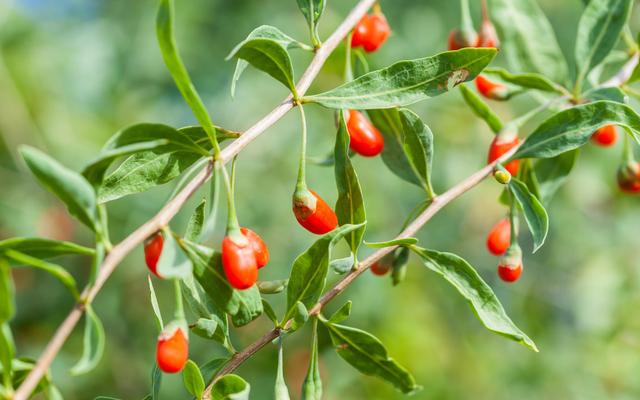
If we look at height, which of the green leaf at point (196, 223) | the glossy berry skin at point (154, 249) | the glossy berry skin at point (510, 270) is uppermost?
the glossy berry skin at point (154, 249)

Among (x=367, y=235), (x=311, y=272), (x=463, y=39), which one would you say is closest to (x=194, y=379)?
(x=311, y=272)

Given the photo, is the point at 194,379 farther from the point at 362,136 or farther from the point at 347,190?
the point at 362,136

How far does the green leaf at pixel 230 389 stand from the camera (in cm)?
134

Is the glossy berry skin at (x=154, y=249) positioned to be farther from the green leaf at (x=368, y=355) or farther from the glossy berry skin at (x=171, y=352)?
the green leaf at (x=368, y=355)

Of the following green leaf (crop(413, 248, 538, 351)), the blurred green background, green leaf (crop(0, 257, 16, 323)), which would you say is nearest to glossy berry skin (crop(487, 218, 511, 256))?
green leaf (crop(413, 248, 538, 351))

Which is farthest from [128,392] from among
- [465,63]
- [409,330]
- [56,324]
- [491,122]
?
[465,63]

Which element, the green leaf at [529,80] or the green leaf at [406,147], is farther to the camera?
the green leaf at [529,80]

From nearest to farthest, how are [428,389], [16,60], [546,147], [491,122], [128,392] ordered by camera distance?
1. [546,147]
2. [491,122]
3. [428,389]
4. [128,392]
5. [16,60]

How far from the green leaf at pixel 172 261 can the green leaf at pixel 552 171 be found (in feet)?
3.38

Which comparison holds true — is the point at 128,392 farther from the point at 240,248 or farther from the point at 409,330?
the point at 240,248

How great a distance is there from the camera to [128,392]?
16.0ft

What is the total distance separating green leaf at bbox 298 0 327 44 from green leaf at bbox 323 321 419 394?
0.59 metres

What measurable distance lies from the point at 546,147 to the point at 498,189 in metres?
3.46

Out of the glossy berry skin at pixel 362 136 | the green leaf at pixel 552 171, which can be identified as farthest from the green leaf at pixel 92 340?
the green leaf at pixel 552 171
